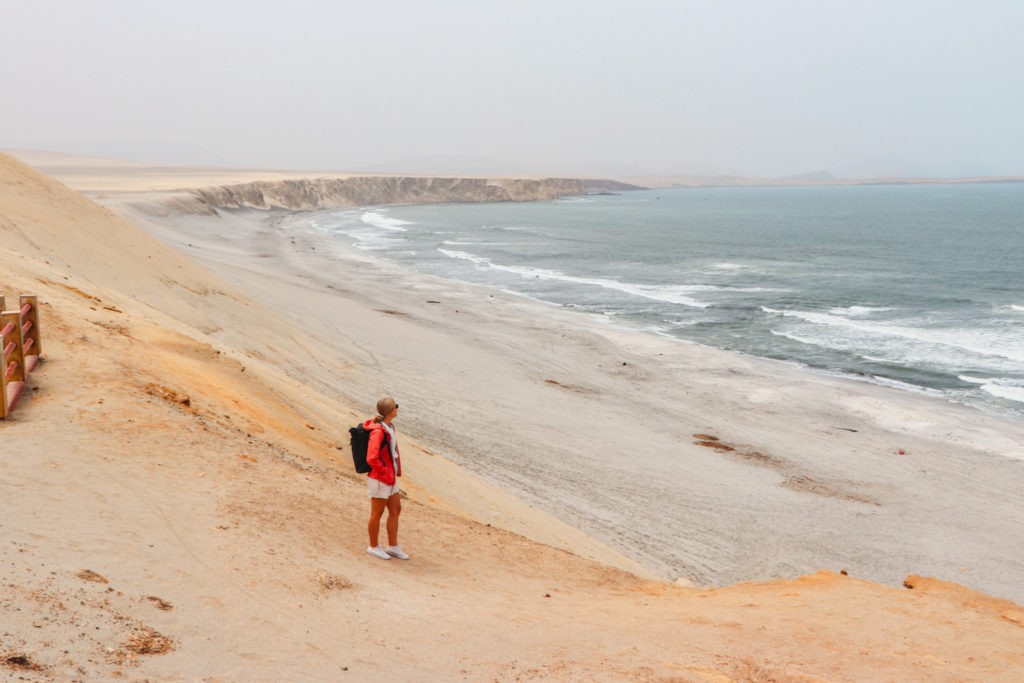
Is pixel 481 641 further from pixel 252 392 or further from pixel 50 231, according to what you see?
pixel 50 231

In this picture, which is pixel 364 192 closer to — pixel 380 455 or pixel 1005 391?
pixel 1005 391

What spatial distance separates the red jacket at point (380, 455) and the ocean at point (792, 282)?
22.3 metres

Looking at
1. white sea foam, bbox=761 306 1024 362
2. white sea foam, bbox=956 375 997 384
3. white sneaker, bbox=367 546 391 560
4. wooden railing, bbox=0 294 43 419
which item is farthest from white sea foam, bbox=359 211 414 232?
white sneaker, bbox=367 546 391 560

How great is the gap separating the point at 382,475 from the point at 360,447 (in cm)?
36

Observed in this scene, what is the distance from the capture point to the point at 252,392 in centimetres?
1317

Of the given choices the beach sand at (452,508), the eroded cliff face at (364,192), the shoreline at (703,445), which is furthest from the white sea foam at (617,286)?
the eroded cliff face at (364,192)

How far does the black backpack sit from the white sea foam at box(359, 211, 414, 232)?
276 ft

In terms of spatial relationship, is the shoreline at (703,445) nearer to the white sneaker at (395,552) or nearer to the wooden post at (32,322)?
the white sneaker at (395,552)

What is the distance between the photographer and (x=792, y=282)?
5169cm

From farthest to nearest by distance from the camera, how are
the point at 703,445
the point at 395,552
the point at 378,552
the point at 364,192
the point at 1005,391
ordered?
the point at 364,192 < the point at 1005,391 < the point at 703,445 < the point at 395,552 < the point at 378,552

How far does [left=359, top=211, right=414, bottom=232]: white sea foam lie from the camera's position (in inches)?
3759

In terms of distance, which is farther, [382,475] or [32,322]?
[32,322]

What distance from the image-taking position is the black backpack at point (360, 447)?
8.31 meters

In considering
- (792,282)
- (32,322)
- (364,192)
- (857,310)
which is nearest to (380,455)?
(32,322)
